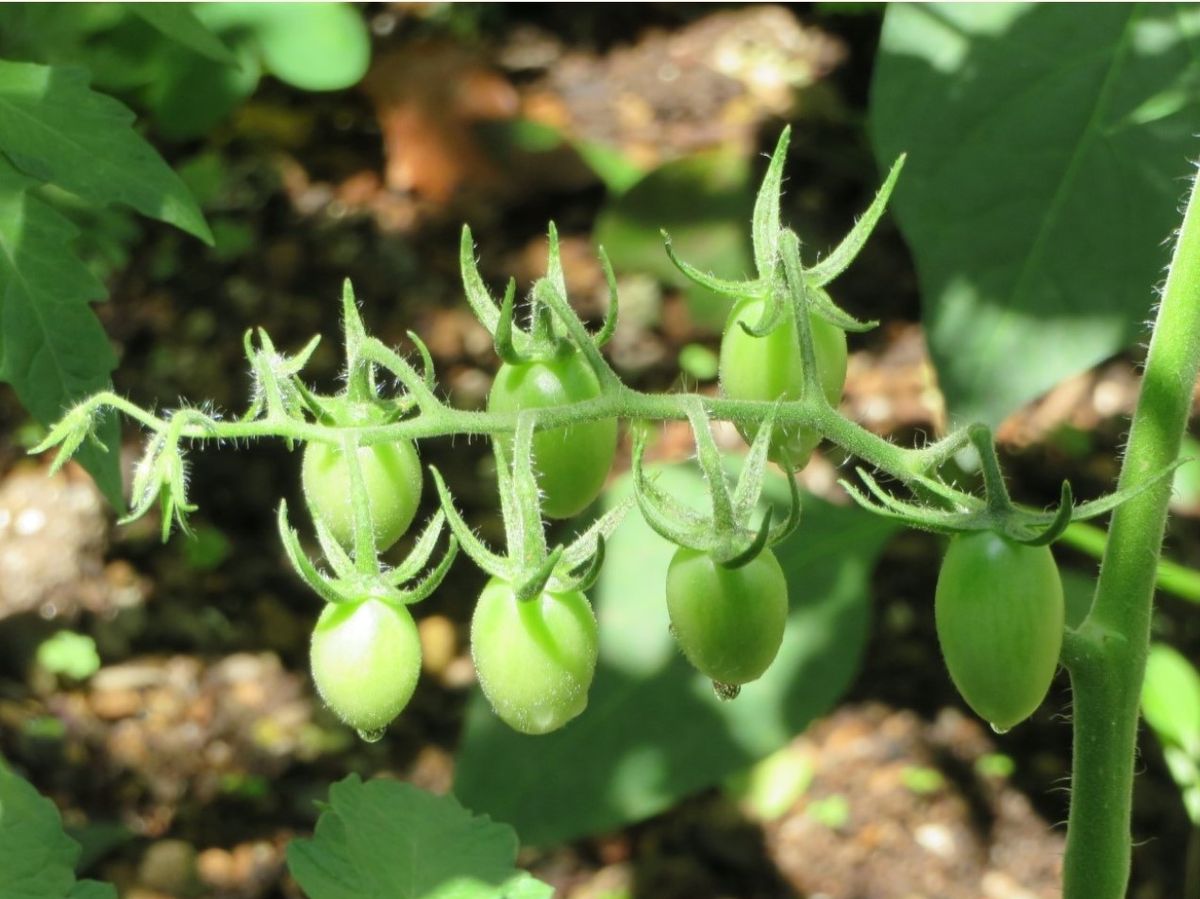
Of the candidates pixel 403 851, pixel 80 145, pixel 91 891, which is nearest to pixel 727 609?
pixel 403 851

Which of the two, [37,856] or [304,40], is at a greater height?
[304,40]

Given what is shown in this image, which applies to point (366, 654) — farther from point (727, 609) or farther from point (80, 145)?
point (80, 145)

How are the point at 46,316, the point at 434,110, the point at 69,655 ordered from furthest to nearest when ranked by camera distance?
the point at 434,110, the point at 69,655, the point at 46,316

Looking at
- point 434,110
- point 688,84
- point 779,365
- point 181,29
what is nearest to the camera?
point 779,365

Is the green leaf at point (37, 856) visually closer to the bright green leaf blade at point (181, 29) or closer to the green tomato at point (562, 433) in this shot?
the green tomato at point (562, 433)

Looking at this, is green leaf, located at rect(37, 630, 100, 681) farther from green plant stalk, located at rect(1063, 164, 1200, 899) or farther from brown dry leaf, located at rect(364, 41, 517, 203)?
green plant stalk, located at rect(1063, 164, 1200, 899)

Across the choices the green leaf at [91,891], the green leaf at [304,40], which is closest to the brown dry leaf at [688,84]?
the green leaf at [304,40]
